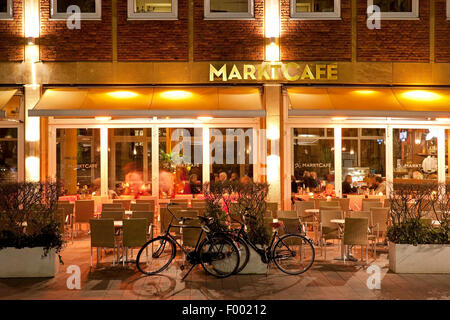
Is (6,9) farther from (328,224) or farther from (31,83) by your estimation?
(328,224)

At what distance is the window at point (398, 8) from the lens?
1505cm

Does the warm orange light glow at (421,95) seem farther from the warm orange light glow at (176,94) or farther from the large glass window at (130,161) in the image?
the large glass window at (130,161)

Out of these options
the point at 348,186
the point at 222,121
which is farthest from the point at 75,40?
the point at 348,186

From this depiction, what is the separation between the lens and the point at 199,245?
27.9 feet

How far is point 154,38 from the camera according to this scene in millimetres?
14859

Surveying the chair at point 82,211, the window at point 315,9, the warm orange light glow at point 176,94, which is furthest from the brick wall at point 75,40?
the window at point 315,9

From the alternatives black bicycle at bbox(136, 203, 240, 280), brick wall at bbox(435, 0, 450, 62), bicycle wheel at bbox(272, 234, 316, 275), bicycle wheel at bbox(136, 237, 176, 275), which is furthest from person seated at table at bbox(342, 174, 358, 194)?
black bicycle at bbox(136, 203, 240, 280)

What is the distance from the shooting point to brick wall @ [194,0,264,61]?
585 inches

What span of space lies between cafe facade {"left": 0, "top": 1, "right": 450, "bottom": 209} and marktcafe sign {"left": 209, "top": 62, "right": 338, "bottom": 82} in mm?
28

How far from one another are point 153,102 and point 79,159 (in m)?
3.13

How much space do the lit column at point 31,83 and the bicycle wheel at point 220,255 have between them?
26.3 feet

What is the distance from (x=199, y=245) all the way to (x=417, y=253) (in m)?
3.51

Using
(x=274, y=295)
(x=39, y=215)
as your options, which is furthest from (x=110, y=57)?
(x=274, y=295)
